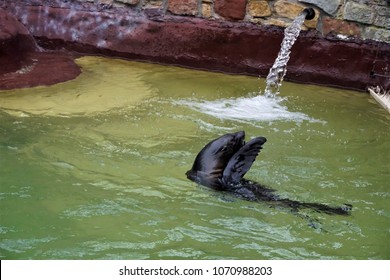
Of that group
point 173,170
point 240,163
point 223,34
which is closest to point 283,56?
point 223,34

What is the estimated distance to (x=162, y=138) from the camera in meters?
5.11

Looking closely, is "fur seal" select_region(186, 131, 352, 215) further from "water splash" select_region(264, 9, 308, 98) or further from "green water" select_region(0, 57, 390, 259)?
"water splash" select_region(264, 9, 308, 98)

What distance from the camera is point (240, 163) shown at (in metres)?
4.16

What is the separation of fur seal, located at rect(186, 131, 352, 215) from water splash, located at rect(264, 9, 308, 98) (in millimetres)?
2581

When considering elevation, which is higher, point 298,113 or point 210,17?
point 210,17

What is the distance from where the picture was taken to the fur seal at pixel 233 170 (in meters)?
4.08

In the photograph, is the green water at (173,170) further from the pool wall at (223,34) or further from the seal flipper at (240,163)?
the pool wall at (223,34)

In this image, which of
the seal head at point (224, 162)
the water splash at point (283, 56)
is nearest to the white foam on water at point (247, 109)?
the water splash at point (283, 56)

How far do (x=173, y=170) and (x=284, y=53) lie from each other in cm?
295

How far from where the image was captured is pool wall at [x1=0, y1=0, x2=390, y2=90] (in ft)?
22.7

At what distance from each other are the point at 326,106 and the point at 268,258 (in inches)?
126

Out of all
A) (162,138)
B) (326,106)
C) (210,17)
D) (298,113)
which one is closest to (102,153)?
(162,138)

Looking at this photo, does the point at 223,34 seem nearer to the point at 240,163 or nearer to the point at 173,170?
the point at 173,170
